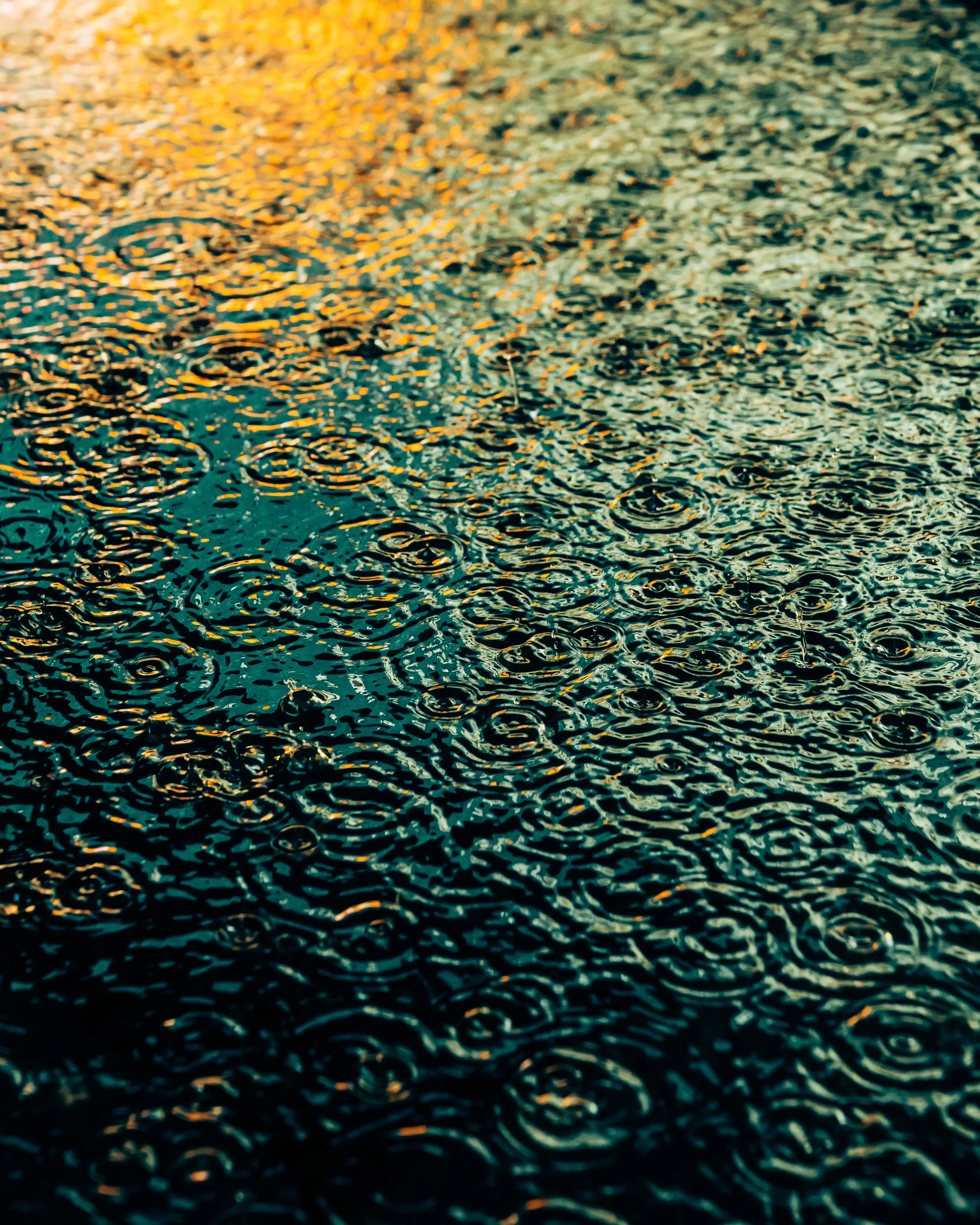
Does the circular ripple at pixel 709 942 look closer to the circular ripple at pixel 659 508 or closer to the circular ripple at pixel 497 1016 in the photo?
the circular ripple at pixel 497 1016

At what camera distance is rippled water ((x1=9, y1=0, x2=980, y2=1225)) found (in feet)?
2.87

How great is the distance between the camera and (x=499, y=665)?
1246 millimetres

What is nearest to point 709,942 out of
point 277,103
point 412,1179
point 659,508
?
point 412,1179

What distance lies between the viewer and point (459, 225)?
200cm

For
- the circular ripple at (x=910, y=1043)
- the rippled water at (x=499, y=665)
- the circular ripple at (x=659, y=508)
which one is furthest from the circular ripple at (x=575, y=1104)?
the circular ripple at (x=659, y=508)

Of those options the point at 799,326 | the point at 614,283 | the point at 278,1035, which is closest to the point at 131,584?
the point at 278,1035

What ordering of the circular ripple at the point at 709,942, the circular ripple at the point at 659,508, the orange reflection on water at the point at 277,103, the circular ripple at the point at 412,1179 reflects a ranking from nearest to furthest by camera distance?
the circular ripple at the point at 412,1179
the circular ripple at the point at 709,942
the circular ripple at the point at 659,508
the orange reflection on water at the point at 277,103

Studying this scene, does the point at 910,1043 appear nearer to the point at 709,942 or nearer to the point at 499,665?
the point at 709,942

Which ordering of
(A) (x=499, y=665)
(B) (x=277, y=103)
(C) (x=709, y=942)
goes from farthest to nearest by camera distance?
(B) (x=277, y=103) → (A) (x=499, y=665) → (C) (x=709, y=942)

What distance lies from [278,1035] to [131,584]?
0.63 m

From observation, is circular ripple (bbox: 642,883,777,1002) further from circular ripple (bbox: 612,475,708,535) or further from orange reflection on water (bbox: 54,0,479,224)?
orange reflection on water (bbox: 54,0,479,224)

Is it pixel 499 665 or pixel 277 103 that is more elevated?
pixel 277 103

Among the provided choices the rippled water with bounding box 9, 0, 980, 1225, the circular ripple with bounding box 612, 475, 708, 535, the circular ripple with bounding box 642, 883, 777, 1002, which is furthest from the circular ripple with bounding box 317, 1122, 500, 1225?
the circular ripple with bounding box 612, 475, 708, 535

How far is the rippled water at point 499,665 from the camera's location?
34.4 inches
